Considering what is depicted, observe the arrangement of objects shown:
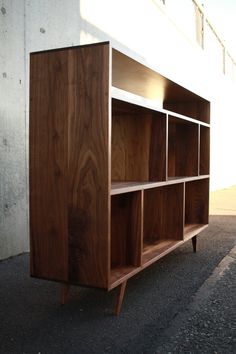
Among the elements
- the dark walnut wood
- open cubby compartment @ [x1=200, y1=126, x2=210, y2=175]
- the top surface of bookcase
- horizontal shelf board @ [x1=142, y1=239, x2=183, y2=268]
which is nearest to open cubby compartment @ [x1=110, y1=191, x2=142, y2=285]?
horizontal shelf board @ [x1=142, y1=239, x2=183, y2=268]

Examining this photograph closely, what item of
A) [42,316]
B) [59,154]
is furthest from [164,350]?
[59,154]

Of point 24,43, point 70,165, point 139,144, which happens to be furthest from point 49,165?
point 24,43

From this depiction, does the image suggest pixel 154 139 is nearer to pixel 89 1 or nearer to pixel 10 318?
pixel 10 318

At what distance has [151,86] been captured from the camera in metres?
3.76

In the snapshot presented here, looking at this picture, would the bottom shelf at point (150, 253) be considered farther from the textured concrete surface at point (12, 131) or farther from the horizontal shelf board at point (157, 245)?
the textured concrete surface at point (12, 131)

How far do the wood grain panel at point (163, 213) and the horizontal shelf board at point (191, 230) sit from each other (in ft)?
0.62

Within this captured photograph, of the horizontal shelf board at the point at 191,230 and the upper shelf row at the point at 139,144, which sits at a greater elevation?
the upper shelf row at the point at 139,144

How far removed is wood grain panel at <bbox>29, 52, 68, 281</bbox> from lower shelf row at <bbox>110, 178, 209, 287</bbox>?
0.44 m

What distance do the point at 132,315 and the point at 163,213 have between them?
54.6 inches

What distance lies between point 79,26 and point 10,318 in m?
3.64

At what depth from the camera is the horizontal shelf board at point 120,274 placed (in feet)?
8.01

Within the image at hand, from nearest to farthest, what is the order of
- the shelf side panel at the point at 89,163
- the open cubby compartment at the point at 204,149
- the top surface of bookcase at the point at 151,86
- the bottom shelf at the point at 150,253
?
the shelf side panel at the point at 89,163
the bottom shelf at the point at 150,253
the top surface of bookcase at the point at 151,86
the open cubby compartment at the point at 204,149

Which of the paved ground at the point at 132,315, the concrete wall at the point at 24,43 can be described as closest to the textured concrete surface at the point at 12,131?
the concrete wall at the point at 24,43

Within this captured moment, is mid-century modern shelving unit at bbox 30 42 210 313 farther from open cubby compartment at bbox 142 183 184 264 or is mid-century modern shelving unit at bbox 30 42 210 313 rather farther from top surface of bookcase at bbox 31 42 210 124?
open cubby compartment at bbox 142 183 184 264
